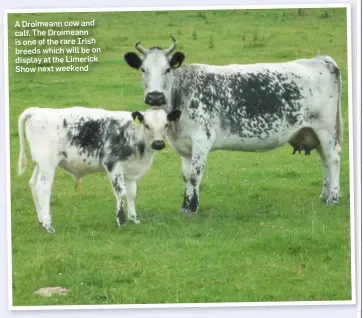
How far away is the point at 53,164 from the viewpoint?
15570 millimetres

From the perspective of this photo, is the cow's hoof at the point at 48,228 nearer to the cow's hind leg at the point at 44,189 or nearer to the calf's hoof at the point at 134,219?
the cow's hind leg at the point at 44,189

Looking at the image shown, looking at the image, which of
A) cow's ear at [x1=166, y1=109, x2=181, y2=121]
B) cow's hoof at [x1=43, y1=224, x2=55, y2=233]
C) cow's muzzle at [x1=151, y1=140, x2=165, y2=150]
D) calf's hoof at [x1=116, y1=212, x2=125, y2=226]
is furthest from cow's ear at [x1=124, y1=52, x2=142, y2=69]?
cow's hoof at [x1=43, y1=224, x2=55, y2=233]

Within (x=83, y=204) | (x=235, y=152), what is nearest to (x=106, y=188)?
(x=83, y=204)

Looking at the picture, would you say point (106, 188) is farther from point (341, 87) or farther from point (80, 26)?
point (341, 87)

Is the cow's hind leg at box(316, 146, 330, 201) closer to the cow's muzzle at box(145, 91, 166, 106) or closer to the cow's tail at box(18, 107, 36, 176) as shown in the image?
the cow's muzzle at box(145, 91, 166, 106)

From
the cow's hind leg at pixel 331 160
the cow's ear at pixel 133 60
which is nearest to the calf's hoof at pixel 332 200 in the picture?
the cow's hind leg at pixel 331 160

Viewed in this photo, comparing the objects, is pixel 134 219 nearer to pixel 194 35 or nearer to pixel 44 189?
pixel 44 189

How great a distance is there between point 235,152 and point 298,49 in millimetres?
1540

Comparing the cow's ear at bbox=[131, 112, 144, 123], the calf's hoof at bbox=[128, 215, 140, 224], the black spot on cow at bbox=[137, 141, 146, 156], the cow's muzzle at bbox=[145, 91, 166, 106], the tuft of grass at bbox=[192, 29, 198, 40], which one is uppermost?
the tuft of grass at bbox=[192, 29, 198, 40]

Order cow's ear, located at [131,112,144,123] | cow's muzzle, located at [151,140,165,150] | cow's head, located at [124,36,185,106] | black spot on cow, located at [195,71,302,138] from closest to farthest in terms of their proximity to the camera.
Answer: cow's muzzle, located at [151,140,165,150] < cow's ear, located at [131,112,144,123] < cow's head, located at [124,36,185,106] < black spot on cow, located at [195,71,302,138]

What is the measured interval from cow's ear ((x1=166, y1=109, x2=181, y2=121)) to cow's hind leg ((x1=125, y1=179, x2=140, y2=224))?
2.81 ft

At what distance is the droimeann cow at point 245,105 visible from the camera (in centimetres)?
1596

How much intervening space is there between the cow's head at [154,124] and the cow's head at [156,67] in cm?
21

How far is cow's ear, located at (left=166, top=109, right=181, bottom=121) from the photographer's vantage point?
51.3ft
